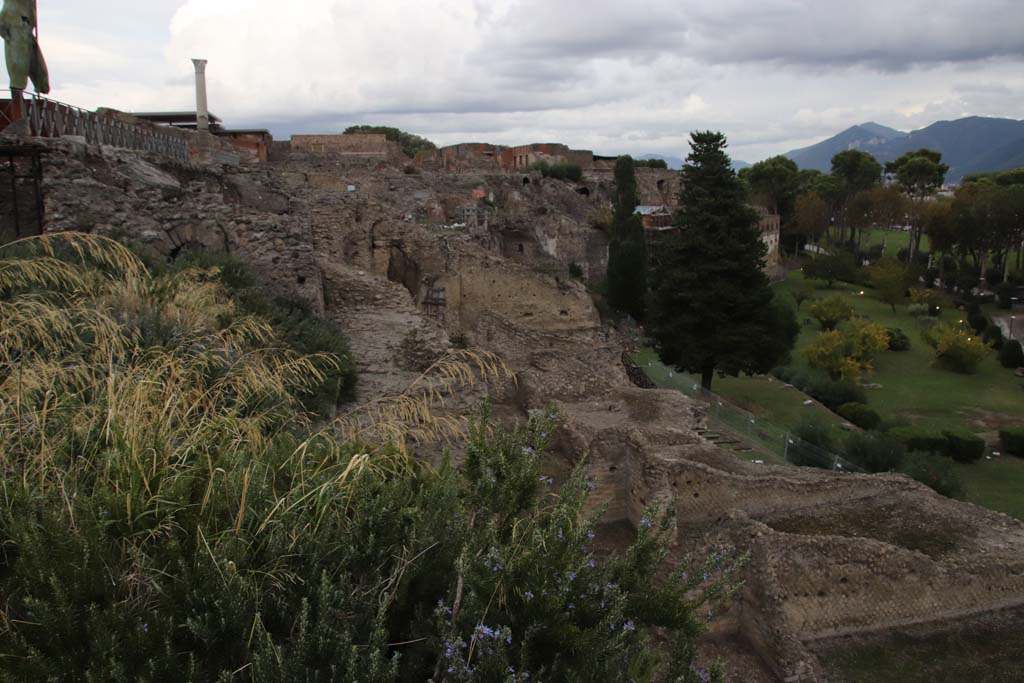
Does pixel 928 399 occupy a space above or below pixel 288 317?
below

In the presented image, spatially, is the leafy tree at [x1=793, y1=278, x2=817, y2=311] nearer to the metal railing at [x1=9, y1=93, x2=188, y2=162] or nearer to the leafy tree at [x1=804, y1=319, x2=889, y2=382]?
the leafy tree at [x1=804, y1=319, x2=889, y2=382]

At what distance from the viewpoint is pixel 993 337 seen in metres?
31.8

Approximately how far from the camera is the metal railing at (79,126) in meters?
10.7

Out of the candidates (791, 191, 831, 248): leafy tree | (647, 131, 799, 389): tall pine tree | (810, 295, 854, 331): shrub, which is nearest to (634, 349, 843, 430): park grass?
(647, 131, 799, 389): tall pine tree

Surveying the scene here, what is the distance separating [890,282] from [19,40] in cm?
3918

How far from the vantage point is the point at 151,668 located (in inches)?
104

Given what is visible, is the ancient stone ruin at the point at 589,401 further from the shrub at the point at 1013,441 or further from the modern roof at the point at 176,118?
the modern roof at the point at 176,118

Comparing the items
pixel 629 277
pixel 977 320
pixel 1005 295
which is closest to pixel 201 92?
pixel 629 277

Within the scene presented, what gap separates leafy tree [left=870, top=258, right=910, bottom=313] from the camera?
39500mm

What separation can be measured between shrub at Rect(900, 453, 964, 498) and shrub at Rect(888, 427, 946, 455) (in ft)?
8.84

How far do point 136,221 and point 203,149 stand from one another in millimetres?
17577

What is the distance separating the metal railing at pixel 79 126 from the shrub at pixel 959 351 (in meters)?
27.5

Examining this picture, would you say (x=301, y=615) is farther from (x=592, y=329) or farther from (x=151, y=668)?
(x=592, y=329)

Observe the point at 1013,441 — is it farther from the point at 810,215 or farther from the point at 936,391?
the point at 810,215
